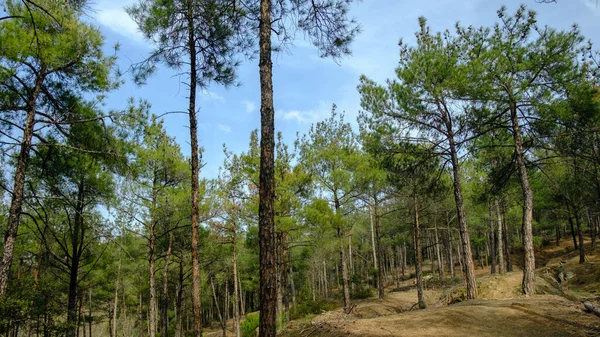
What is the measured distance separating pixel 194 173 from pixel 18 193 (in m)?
4.01

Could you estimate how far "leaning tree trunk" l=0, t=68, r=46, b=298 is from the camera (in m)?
7.17

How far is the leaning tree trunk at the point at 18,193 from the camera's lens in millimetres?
7172

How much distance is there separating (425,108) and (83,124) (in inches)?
444

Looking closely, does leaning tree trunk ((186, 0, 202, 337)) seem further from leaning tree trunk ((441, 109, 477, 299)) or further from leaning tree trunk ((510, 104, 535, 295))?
leaning tree trunk ((510, 104, 535, 295))

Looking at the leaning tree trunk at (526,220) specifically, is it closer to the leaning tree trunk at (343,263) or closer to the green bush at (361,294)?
the leaning tree trunk at (343,263)

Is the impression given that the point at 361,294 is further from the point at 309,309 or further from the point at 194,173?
the point at 194,173

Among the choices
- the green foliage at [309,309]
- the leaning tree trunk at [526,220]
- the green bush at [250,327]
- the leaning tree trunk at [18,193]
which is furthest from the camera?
the green foliage at [309,309]

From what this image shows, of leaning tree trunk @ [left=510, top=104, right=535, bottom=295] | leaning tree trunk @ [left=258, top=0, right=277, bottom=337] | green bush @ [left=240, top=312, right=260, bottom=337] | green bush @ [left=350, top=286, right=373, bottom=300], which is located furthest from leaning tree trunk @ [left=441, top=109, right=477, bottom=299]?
green bush @ [left=350, top=286, right=373, bottom=300]

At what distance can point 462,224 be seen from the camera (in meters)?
11.9

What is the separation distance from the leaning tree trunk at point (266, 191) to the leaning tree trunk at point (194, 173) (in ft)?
11.7

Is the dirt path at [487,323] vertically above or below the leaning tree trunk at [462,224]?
below

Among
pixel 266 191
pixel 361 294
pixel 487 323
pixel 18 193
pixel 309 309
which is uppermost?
pixel 18 193

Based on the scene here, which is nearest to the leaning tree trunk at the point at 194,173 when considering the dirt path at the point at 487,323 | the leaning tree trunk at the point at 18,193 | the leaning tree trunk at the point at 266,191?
the dirt path at the point at 487,323

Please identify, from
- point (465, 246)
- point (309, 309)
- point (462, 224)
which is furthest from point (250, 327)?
point (462, 224)
